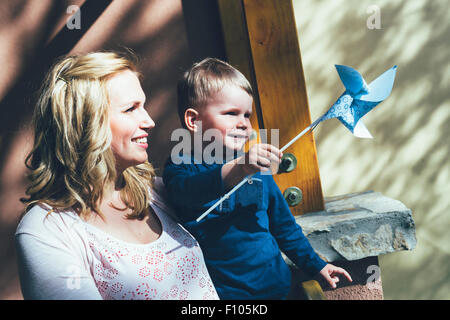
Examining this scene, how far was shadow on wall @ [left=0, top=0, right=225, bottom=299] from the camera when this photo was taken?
4.57ft

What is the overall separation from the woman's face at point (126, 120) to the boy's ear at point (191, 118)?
0.19m

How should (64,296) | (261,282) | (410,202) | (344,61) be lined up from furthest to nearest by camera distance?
(410,202) < (344,61) < (261,282) < (64,296)

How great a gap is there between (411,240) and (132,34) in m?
1.29

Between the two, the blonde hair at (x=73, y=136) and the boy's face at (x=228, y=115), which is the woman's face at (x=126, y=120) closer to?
the blonde hair at (x=73, y=136)

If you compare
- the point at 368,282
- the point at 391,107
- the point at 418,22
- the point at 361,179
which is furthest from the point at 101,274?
the point at 418,22

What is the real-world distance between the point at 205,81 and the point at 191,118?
0.13 meters

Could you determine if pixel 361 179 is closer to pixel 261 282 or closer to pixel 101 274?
pixel 261 282

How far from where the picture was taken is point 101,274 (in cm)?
105

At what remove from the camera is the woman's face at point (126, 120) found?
111 centimetres

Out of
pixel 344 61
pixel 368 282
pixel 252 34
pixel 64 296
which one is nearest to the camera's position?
pixel 64 296

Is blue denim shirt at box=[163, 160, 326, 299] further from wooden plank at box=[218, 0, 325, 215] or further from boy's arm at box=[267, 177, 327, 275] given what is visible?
wooden plank at box=[218, 0, 325, 215]

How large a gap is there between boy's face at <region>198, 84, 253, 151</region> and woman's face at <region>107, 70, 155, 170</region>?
0.68 ft

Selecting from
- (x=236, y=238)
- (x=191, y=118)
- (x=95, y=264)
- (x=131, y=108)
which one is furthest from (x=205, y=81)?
(x=95, y=264)

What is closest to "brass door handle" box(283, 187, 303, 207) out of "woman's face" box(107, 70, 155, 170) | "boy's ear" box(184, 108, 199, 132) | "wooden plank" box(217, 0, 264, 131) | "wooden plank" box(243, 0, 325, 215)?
"wooden plank" box(243, 0, 325, 215)
